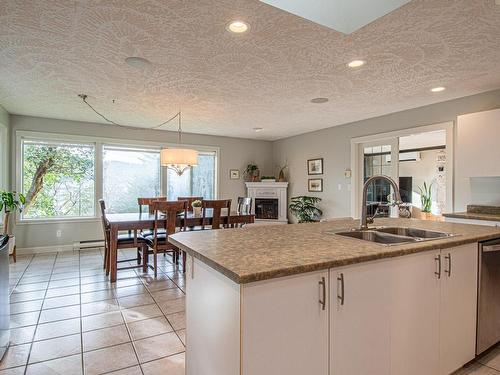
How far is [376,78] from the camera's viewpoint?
308 centimetres

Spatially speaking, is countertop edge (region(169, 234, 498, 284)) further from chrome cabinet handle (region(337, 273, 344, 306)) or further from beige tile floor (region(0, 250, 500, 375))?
beige tile floor (region(0, 250, 500, 375))

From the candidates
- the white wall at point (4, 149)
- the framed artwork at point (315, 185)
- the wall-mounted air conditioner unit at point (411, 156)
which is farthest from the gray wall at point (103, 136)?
the wall-mounted air conditioner unit at point (411, 156)

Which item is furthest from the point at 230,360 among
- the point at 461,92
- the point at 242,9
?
the point at 461,92

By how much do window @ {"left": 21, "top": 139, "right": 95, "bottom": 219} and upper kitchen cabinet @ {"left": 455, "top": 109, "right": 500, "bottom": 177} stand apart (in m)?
5.82

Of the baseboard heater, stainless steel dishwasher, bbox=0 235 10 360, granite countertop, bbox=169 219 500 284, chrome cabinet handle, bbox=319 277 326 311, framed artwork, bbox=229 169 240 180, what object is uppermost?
framed artwork, bbox=229 169 240 180

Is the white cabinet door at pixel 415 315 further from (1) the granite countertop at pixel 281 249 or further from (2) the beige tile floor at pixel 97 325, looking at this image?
(2) the beige tile floor at pixel 97 325

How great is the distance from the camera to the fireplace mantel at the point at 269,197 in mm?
6879

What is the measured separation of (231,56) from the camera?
101 inches

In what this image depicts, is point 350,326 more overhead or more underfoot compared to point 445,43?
more underfoot

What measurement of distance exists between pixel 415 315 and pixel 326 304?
0.66 meters

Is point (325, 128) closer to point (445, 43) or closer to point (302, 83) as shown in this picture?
point (302, 83)

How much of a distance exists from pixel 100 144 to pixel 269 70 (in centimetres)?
399

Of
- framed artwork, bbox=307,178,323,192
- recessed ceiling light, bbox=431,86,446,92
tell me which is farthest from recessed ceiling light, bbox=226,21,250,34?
framed artwork, bbox=307,178,323,192

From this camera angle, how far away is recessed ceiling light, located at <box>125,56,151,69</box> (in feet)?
8.57
